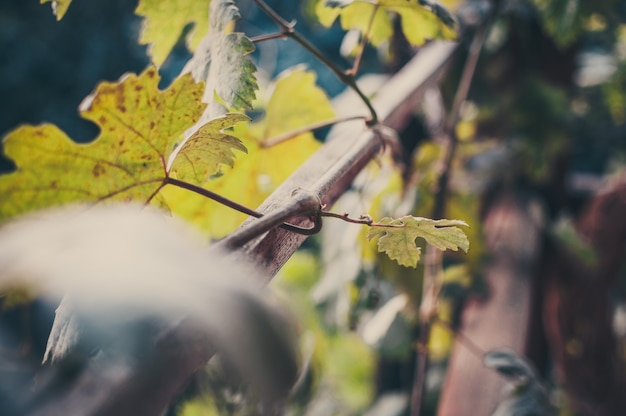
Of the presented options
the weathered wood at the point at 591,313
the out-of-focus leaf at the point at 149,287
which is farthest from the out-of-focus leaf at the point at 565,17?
the out-of-focus leaf at the point at 149,287

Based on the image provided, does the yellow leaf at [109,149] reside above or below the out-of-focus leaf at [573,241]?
above

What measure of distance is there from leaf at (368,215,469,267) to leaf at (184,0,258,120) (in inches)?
5.6

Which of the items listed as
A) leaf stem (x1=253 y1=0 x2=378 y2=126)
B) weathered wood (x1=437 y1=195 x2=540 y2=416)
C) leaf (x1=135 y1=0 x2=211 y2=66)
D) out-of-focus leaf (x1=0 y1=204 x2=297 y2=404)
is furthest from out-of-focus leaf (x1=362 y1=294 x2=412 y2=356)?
out-of-focus leaf (x1=0 y1=204 x2=297 y2=404)

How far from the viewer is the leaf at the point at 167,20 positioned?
53 cm

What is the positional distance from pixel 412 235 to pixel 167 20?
1.13ft

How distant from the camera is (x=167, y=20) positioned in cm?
54

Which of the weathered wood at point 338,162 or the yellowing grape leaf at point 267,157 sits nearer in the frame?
the weathered wood at point 338,162

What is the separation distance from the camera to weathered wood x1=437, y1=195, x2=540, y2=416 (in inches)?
33.8

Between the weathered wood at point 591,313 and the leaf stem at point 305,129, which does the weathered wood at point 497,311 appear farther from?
the leaf stem at point 305,129

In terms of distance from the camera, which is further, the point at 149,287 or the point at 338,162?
the point at 338,162

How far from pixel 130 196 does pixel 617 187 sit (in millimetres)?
1166

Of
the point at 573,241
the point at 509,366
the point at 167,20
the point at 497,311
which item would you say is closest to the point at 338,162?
the point at 167,20

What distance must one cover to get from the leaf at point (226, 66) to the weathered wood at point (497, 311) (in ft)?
2.16

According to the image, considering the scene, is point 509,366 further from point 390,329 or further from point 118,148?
point 118,148
